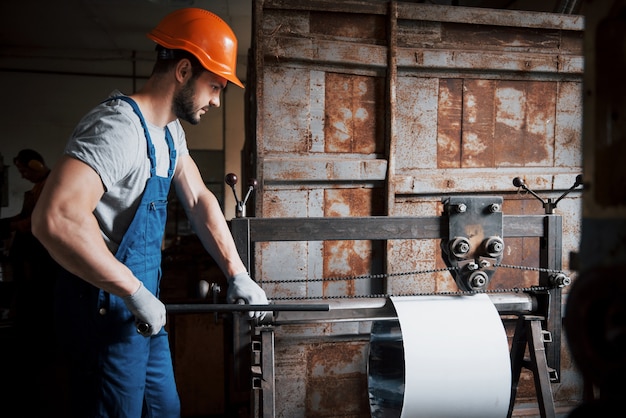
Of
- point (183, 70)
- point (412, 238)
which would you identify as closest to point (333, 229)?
point (412, 238)

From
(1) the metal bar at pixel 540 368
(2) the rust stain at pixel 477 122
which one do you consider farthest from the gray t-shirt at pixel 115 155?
(2) the rust stain at pixel 477 122

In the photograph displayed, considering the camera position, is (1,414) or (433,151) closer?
(433,151)

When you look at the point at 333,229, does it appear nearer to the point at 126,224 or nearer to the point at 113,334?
the point at 126,224

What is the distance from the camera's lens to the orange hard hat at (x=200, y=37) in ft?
5.40

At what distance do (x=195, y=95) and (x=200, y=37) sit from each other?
197mm

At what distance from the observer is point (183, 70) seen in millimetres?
1664

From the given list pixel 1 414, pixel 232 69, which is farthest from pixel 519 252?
Answer: pixel 1 414

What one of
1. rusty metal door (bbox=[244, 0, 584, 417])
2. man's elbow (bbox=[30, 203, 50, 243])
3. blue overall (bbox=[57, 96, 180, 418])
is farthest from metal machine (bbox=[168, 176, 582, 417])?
rusty metal door (bbox=[244, 0, 584, 417])

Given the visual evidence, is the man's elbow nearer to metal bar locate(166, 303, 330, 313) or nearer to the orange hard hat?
metal bar locate(166, 303, 330, 313)

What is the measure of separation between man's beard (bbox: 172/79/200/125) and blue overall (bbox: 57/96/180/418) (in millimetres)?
148

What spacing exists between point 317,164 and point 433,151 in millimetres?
695

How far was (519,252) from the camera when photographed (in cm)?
286

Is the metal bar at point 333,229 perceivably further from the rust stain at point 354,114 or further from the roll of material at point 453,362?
the rust stain at point 354,114

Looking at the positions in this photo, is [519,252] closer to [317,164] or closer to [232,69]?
[317,164]
